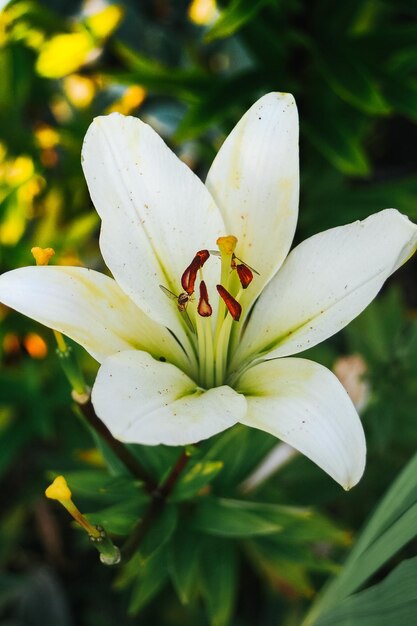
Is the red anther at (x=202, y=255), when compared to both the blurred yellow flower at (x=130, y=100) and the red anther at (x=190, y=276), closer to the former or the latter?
the red anther at (x=190, y=276)

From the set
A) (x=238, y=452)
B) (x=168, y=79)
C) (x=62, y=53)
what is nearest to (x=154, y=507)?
(x=238, y=452)

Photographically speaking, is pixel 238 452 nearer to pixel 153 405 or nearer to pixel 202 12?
pixel 153 405

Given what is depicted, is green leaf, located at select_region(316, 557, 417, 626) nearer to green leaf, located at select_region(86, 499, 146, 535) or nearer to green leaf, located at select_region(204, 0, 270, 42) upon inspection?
green leaf, located at select_region(86, 499, 146, 535)

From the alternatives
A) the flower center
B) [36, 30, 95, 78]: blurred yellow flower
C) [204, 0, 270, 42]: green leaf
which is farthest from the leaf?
[36, 30, 95, 78]: blurred yellow flower

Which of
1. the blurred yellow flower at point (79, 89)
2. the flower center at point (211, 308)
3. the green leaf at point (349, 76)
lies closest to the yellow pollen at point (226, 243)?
the flower center at point (211, 308)

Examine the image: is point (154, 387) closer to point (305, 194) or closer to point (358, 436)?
point (358, 436)

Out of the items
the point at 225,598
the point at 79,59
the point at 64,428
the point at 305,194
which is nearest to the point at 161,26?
the point at 79,59
